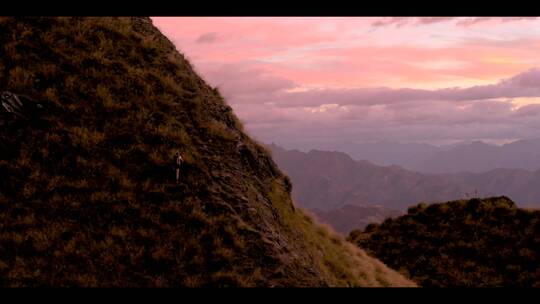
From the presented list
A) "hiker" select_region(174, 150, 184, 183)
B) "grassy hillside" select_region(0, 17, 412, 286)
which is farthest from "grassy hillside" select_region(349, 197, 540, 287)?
"hiker" select_region(174, 150, 184, 183)

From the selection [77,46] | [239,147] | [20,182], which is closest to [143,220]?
[20,182]

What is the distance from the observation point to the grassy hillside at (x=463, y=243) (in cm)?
2803

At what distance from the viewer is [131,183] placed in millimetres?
14391

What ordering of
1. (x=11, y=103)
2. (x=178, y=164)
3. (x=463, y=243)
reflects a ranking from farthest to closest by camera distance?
(x=463, y=243) → (x=11, y=103) → (x=178, y=164)

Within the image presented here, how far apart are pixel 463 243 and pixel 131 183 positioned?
2517cm

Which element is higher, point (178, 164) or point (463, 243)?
point (178, 164)

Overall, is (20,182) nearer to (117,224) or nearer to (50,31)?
(117,224)

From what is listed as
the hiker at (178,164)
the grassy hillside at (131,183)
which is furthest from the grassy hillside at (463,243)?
the hiker at (178,164)

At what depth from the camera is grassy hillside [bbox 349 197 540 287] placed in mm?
28031

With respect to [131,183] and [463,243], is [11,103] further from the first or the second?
[463,243]

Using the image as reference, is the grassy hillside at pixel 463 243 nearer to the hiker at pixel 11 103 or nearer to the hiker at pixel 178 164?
the hiker at pixel 178 164

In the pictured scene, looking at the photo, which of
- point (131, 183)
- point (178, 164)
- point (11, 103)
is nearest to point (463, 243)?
point (178, 164)

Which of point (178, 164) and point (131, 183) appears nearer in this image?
point (131, 183)

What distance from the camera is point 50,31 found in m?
19.7
